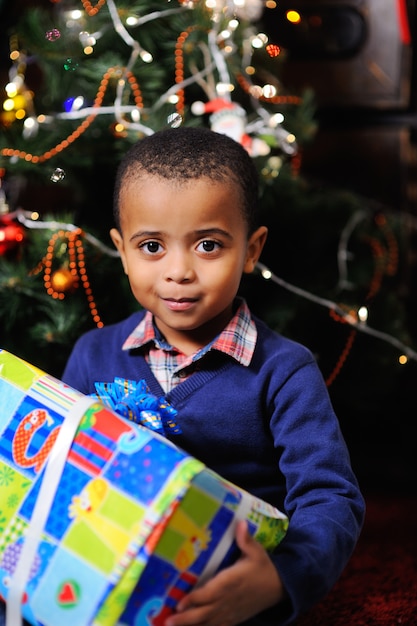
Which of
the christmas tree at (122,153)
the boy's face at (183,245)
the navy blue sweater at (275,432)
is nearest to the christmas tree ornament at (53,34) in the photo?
the christmas tree at (122,153)

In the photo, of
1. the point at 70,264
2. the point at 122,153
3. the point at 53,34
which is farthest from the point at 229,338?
the point at 53,34

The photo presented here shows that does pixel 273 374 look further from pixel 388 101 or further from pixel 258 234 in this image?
pixel 388 101

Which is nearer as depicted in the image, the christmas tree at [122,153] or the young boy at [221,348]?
the young boy at [221,348]

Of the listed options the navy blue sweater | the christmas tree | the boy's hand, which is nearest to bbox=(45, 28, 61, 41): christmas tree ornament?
the christmas tree

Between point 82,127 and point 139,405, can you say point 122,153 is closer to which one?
point 82,127

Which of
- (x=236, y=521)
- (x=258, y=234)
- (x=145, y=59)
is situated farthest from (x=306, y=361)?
(x=145, y=59)

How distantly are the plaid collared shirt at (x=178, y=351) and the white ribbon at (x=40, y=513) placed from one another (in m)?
0.25

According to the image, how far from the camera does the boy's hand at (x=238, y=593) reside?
656mm

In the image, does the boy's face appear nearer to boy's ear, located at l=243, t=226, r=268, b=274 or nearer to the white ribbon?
boy's ear, located at l=243, t=226, r=268, b=274

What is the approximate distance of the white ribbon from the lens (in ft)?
2.29

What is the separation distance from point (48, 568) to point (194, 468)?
0.56 feet

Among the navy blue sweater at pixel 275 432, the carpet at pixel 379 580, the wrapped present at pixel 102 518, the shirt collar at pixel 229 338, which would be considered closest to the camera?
the wrapped present at pixel 102 518

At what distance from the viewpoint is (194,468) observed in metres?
0.64

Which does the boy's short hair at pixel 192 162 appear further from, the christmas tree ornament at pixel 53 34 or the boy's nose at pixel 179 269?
the christmas tree ornament at pixel 53 34
